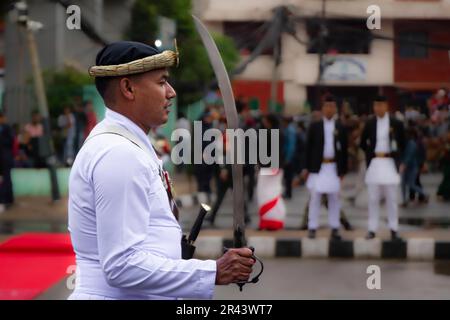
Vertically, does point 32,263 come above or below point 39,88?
below

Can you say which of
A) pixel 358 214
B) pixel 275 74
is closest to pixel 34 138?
pixel 358 214

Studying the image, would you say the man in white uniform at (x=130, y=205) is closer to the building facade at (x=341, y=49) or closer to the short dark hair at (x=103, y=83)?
the short dark hair at (x=103, y=83)

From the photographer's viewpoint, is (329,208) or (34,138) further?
(34,138)

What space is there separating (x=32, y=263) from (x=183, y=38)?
952 centimetres

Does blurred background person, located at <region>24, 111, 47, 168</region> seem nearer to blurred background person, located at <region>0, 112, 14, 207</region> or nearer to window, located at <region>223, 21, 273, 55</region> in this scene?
blurred background person, located at <region>0, 112, 14, 207</region>

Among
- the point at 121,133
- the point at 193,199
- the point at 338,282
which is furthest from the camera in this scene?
the point at 193,199

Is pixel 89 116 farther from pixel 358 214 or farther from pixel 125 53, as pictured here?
pixel 125 53

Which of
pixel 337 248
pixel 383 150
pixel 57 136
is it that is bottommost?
pixel 337 248

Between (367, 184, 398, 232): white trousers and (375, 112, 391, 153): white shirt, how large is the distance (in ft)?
1.07

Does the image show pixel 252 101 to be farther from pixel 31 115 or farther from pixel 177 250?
pixel 177 250

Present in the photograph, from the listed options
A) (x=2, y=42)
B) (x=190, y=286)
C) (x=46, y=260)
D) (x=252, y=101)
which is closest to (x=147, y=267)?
(x=190, y=286)

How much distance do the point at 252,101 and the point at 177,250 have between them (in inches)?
698

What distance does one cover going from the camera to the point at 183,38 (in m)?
16.3

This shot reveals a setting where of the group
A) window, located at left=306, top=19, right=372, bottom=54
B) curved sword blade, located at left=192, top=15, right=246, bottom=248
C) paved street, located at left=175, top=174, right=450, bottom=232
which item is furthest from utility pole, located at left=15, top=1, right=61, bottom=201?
curved sword blade, located at left=192, top=15, right=246, bottom=248
